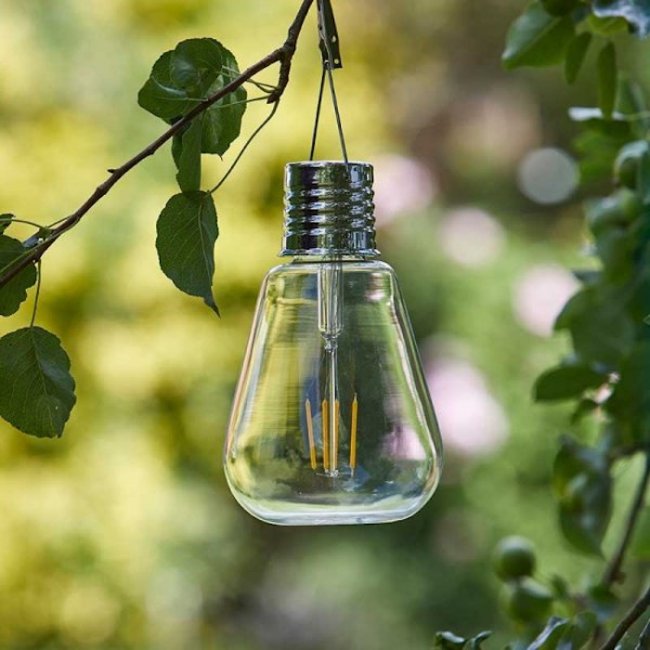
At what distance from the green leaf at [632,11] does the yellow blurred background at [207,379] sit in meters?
1.65

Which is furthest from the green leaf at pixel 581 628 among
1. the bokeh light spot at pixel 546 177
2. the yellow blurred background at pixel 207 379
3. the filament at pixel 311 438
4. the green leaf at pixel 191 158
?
the bokeh light spot at pixel 546 177

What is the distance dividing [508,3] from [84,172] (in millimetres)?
1473

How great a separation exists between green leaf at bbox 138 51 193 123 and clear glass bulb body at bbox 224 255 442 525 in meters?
0.09

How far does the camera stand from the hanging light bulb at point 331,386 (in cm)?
43

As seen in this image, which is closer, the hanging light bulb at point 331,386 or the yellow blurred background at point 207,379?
the hanging light bulb at point 331,386

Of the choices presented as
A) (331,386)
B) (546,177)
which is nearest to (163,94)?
(331,386)

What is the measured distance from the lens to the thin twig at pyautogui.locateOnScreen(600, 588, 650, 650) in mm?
426

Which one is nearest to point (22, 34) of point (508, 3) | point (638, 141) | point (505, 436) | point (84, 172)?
point (84, 172)

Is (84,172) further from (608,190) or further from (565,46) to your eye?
(565,46)

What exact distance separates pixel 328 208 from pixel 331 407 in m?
0.07

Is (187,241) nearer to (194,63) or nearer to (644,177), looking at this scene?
(194,63)

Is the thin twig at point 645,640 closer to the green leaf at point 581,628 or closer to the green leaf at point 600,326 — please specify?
the green leaf at point 581,628

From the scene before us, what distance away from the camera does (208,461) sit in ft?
7.37

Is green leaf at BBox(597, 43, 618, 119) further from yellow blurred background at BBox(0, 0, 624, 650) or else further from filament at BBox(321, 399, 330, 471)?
yellow blurred background at BBox(0, 0, 624, 650)
